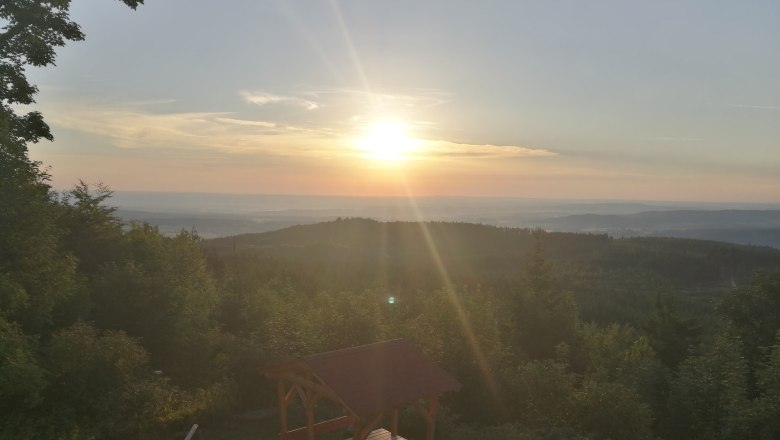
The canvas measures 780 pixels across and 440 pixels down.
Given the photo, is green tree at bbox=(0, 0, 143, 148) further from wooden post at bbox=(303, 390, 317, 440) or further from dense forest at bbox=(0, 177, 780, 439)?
wooden post at bbox=(303, 390, 317, 440)

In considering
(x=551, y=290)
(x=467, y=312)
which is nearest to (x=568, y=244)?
(x=551, y=290)

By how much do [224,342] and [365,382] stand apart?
18804 mm

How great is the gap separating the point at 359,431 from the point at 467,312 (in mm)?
21303

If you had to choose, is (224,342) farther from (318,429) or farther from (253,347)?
(318,429)

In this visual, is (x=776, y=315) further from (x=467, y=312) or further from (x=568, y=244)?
(x=568, y=244)

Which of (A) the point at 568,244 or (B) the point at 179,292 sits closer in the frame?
(B) the point at 179,292

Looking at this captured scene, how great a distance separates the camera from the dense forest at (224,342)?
56.0 ft

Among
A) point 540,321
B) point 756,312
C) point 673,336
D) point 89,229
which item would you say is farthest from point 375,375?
point 540,321

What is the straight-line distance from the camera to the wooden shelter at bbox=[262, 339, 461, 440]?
14.6 meters

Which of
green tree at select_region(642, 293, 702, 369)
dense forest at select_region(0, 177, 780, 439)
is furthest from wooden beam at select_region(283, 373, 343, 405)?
green tree at select_region(642, 293, 702, 369)

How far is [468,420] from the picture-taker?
25766 millimetres

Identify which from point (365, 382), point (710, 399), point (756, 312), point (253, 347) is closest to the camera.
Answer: point (365, 382)

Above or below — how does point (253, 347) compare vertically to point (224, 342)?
above

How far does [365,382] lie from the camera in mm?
15406
